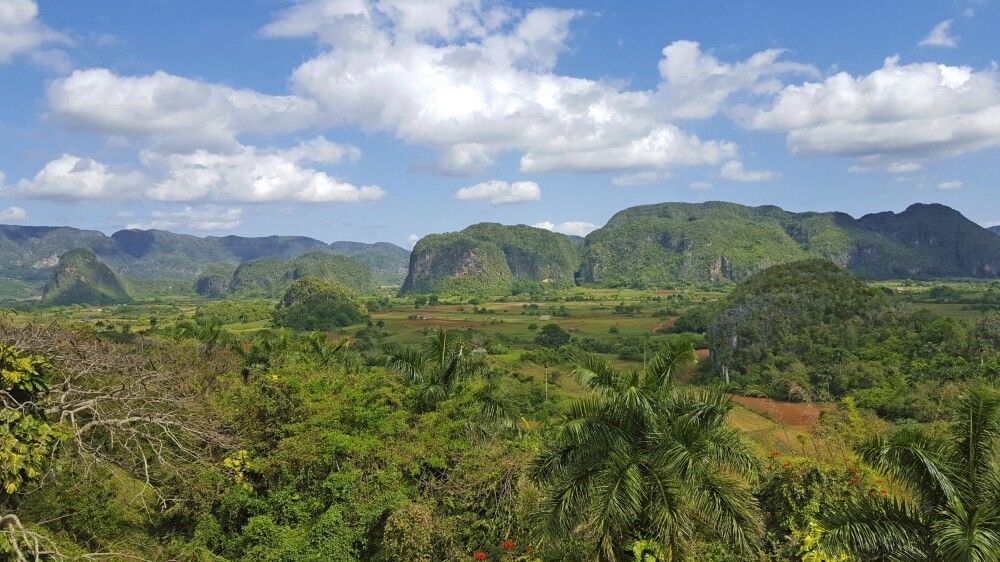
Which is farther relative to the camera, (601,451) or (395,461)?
(395,461)

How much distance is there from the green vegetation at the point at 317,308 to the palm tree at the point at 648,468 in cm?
8377

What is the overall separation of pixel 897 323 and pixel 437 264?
157 metres

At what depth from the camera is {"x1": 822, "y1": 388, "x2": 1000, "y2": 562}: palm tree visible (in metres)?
6.89

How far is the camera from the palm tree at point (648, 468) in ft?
26.3

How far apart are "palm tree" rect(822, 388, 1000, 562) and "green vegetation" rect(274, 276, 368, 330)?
282 ft

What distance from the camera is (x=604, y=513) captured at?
26.1 feet

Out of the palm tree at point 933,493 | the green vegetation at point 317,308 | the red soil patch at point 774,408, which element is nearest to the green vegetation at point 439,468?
the palm tree at point 933,493

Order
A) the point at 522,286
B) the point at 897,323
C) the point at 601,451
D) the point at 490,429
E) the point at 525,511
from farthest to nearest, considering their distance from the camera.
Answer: the point at 522,286
the point at 897,323
the point at 490,429
the point at 525,511
the point at 601,451

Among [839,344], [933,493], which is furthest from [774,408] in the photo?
[933,493]

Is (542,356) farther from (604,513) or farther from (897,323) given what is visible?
(604,513)

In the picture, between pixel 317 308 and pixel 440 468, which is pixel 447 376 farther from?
pixel 317 308

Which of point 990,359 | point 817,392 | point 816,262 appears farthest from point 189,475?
point 816,262

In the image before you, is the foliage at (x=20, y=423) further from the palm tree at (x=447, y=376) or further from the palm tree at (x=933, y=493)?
the palm tree at (x=447, y=376)

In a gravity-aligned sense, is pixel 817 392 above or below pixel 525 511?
below
